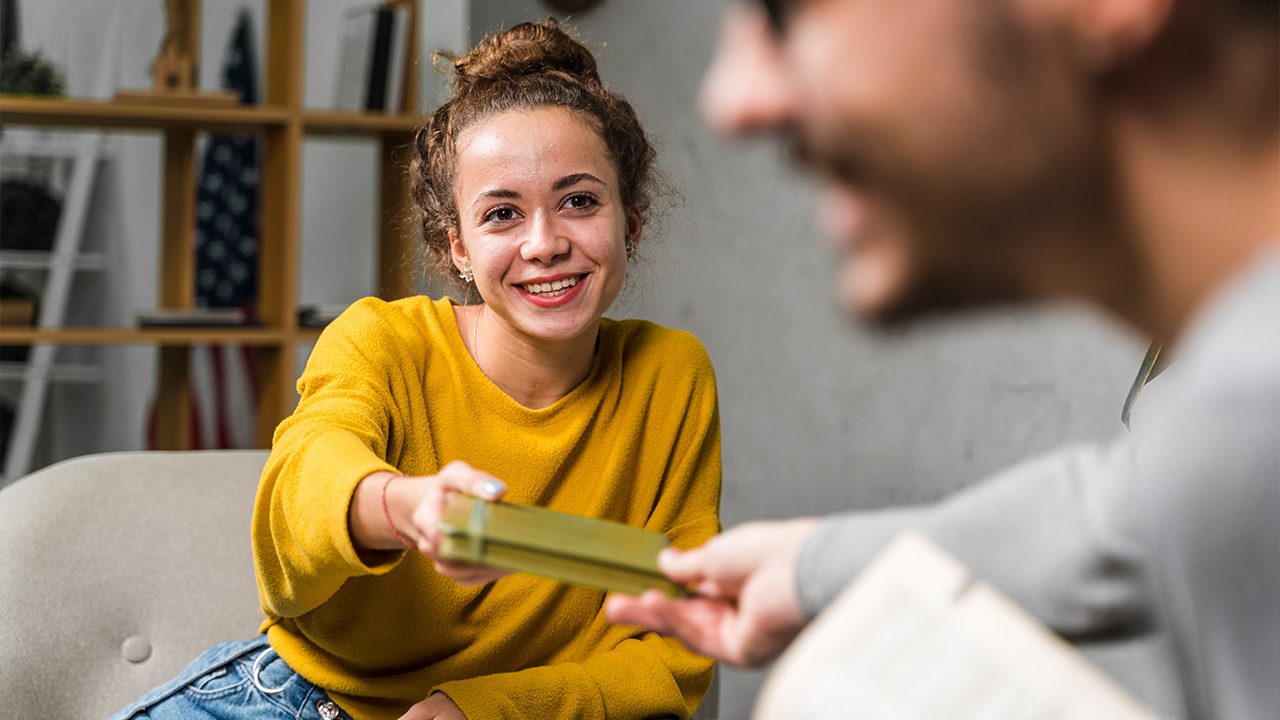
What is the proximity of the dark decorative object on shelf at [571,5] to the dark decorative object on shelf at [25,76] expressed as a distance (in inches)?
44.3

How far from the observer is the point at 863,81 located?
53cm

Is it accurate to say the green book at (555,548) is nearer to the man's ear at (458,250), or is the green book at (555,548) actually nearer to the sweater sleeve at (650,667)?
the sweater sleeve at (650,667)

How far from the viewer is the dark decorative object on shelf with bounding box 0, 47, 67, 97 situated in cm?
296

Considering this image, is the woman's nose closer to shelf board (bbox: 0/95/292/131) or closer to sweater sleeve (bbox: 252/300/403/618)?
sweater sleeve (bbox: 252/300/403/618)

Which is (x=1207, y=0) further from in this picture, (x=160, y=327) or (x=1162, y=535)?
(x=160, y=327)

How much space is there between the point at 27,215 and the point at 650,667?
8.85ft

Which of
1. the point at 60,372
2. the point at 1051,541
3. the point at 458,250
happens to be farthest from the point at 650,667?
the point at 60,372

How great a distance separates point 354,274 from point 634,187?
2.62 m

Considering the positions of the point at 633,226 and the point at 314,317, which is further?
the point at 314,317

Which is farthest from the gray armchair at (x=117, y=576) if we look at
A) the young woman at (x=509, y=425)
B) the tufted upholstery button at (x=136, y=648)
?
the young woman at (x=509, y=425)

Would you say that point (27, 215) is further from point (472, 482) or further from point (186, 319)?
point (472, 482)

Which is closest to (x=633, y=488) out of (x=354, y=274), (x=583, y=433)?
(x=583, y=433)

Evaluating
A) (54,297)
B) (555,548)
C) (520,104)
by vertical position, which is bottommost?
(54,297)

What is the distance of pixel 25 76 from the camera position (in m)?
2.97
